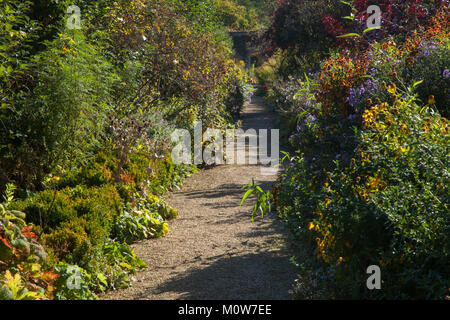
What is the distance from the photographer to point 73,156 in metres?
5.62

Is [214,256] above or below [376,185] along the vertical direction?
below

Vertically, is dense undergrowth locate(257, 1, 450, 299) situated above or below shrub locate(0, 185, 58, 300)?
above

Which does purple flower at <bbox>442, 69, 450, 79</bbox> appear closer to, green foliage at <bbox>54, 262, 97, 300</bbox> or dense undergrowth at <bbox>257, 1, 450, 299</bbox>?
dense undergrowth at <bbox>257, 1, 450, 299</bbox>

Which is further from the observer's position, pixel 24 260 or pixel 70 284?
pixel 70 284

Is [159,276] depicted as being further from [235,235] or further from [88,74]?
[88,74]

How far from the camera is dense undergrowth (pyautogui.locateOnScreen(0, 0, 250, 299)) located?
11.3 feet

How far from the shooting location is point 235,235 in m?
5.42

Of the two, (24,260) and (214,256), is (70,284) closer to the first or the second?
(24,260)

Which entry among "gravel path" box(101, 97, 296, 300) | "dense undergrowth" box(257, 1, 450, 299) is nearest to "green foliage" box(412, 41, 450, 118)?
"dense undergrowth" box(257, 1, 450, 299)

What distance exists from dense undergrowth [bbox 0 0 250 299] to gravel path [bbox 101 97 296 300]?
0.79ft

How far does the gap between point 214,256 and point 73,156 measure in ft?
7.20

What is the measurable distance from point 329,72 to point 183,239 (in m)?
2.49

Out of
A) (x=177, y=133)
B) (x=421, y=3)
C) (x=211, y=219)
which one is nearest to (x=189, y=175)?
(x=177, y=133)

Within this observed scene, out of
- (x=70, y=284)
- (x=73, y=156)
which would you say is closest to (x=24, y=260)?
(x=70, y=284)
